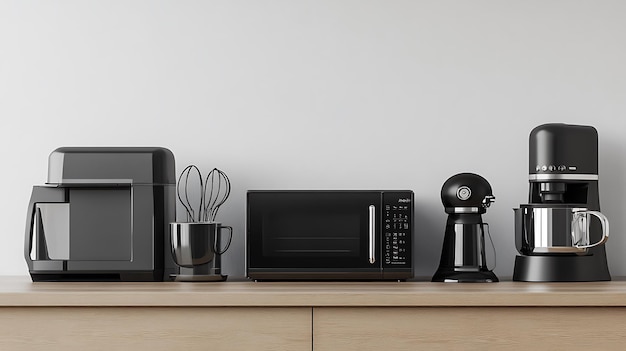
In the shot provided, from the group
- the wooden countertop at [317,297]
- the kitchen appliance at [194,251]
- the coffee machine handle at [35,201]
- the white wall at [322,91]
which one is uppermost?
the white wall at [322,91]

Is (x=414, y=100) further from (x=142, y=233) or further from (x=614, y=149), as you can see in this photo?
(x=142, y=233)

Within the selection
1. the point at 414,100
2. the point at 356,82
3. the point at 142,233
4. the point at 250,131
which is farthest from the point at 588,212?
the point at 142,233

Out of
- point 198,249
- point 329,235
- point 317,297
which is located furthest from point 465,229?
point 198,249

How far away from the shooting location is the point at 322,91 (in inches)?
89.1

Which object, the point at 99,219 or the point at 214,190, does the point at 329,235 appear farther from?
the point at 99,219

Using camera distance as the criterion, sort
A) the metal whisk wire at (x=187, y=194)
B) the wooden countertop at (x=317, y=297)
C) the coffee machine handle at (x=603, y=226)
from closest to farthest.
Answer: the wooden countertop at (x=317, y=297)
the coffee machine handle at (x=603, y=226)
the metal whisk wire at (x=187, y=194)

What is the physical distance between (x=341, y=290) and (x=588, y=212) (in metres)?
0.66

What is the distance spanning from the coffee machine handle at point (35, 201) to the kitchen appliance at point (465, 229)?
987 millimetres

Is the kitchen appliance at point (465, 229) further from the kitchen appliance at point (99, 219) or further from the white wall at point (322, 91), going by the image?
the kitchen appliance at point (99, 219)

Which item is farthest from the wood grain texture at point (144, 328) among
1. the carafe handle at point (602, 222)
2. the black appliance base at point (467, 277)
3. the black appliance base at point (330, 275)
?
the carafe handle at point (602, 222)

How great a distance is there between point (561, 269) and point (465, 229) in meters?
0.25

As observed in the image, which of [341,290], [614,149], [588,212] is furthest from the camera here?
[614,149]

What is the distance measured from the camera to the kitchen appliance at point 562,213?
196 cm

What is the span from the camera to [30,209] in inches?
80.2
